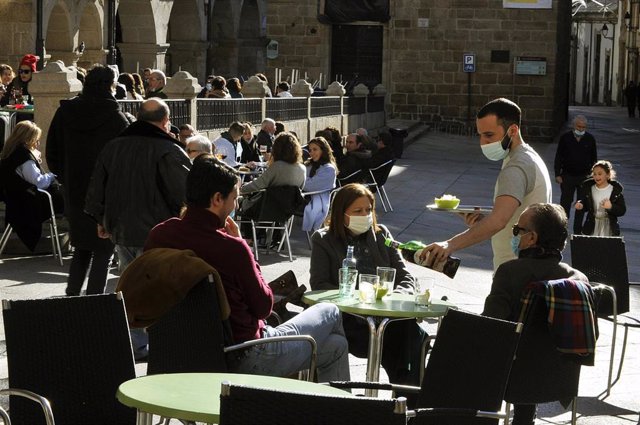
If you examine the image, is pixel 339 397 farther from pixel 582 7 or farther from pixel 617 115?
pixel 582 7

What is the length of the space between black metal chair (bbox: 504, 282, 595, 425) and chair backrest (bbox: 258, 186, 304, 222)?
6735 millimetres

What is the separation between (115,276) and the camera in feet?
36.1

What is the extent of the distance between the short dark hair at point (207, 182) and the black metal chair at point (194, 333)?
52cm

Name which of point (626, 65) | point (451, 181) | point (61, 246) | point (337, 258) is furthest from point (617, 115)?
point (337, 258)

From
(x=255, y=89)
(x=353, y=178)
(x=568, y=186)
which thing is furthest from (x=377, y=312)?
(x=255, y=89)

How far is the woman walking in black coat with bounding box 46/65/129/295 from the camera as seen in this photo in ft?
29.2

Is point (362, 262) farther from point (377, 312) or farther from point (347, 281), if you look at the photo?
point (377, 312)

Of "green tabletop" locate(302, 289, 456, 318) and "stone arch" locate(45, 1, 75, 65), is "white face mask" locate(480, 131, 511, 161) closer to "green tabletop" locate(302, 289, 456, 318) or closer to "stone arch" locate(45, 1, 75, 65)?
"green tabletop" locate(302, 289, 456, 318)

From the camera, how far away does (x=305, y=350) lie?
5.96 m

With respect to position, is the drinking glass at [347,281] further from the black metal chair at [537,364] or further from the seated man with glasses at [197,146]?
the seated man with glasses at [197,146]

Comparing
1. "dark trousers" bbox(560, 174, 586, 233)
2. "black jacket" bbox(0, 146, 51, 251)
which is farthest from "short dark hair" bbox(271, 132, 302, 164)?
"dark trousers" bbox(560, 174, 586, 233)

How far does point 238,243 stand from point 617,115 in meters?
52.8

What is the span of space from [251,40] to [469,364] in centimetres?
3393

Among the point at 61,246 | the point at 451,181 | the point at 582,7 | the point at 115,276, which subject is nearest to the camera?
the point at 115,276
